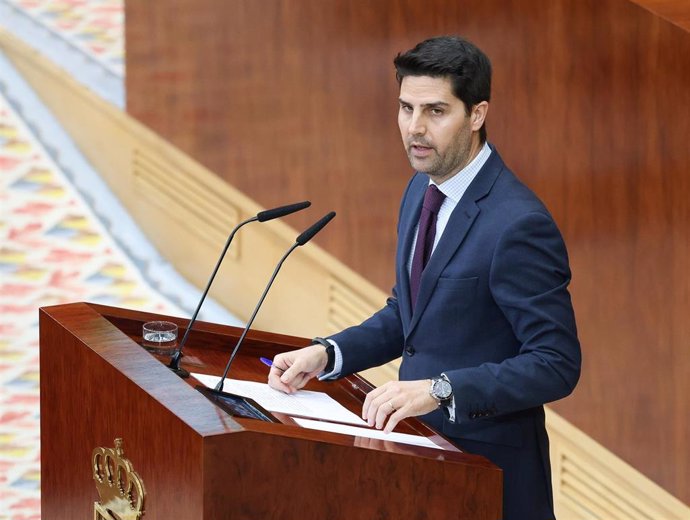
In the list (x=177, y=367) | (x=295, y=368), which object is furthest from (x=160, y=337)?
(x=295, y=368)

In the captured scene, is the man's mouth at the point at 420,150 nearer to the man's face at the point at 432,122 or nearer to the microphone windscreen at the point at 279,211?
the man's face at the point at 432,122

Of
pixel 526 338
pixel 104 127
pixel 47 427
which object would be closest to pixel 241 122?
pixel 104 127

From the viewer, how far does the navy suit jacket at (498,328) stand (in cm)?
222

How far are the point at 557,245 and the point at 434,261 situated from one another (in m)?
0.21

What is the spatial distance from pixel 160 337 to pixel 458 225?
55 cm

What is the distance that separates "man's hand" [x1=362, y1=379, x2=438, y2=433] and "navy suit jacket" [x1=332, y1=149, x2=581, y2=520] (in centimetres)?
6

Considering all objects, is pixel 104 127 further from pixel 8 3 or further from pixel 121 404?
pixel 121 404

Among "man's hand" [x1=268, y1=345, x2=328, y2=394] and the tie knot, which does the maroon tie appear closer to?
the tie knot

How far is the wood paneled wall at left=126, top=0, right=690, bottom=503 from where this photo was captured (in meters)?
3.40

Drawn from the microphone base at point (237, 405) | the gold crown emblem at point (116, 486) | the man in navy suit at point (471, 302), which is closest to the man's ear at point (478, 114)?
the man in navy suit at point (471, 302)

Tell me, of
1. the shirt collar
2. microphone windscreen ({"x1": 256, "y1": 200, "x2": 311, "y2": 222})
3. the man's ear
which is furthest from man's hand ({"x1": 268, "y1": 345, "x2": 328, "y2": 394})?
the man's ear

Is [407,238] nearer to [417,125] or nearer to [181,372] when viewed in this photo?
[417,125]

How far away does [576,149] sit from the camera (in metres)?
3.69

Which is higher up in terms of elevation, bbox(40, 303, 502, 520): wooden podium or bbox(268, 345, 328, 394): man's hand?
bbox(268, 345, 328, 394): man's hand
